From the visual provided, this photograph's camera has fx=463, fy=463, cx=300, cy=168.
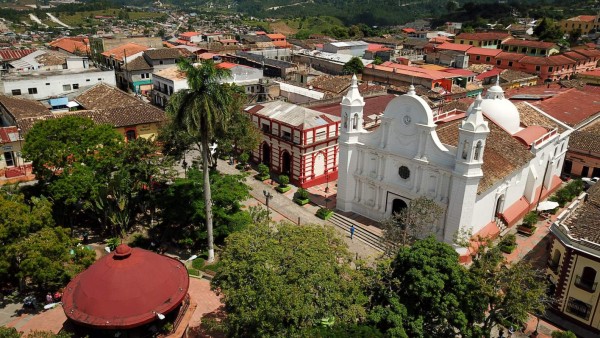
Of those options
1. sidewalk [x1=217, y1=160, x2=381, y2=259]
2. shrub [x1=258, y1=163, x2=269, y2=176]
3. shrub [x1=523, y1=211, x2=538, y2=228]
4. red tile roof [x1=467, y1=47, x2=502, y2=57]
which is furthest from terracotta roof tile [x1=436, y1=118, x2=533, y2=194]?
red tile roof [x1=467, y1=47, x2=502, y2=57]

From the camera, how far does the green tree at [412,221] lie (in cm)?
A: 2847

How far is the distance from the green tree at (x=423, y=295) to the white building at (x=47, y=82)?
5232 cm

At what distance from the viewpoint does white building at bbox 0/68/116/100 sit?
57.8m

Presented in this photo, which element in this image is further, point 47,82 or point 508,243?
point 47,82

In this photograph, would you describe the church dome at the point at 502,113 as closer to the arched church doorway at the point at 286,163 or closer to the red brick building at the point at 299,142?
the red brick building at the point at 299,142

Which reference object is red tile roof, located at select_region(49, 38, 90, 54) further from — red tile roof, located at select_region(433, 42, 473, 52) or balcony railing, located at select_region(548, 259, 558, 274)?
balcony railing, located at select_region(548, 259, 558, 274)

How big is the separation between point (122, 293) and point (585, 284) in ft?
80.6

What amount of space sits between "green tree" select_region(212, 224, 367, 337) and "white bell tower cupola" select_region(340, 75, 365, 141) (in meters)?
14.8

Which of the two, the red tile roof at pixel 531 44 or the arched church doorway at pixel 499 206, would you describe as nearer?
the arched church doorway at pixel 499 206

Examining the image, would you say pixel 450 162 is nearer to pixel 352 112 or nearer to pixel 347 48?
pixel 352 112

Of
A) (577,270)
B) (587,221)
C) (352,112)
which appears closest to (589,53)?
(352,112)

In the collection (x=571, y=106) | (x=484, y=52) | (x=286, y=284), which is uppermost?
(x=484, y=52)

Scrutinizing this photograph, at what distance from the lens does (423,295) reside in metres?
21.3

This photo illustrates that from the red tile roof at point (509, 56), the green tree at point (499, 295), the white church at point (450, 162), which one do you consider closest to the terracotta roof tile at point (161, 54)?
the white church at point (450, 162)
